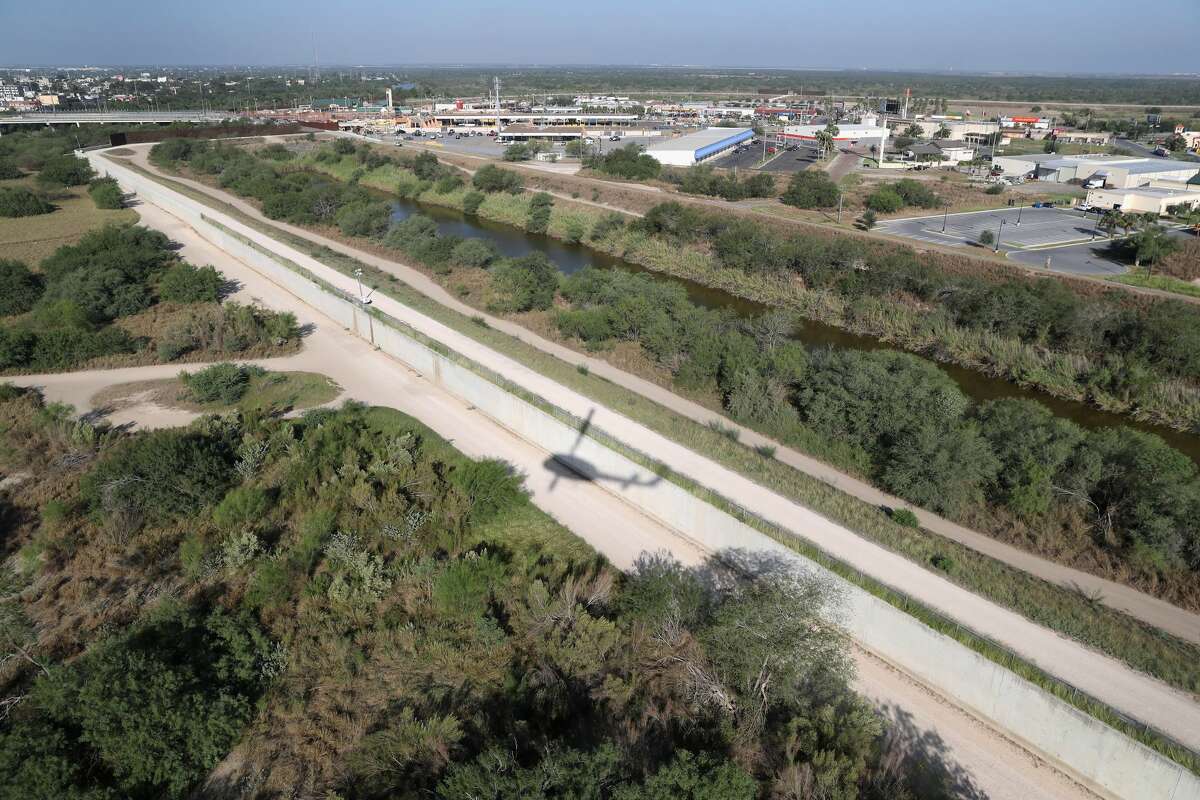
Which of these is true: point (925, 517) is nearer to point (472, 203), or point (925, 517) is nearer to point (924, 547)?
point (924, 547)

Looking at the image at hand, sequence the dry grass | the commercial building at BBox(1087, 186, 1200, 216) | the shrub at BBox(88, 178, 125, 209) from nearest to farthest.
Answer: the dry grass
the commercial building at BBox(1087, 186, 1200, 216)
the shrub at BBox(88, 178, 125, 209)

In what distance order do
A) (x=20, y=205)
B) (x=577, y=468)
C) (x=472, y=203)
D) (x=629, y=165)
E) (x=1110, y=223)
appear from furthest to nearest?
(x=629, y=165), (x=472, y=203), (x=20, y=205), (x=1110, y=223), (x=577, y=468)

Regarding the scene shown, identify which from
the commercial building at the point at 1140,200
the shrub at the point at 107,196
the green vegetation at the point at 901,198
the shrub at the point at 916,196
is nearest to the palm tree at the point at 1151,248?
the commercial building at the point at 1140,200

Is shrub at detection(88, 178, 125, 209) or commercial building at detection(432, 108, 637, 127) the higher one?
commercial building at detection(432, 108, 637, 127)

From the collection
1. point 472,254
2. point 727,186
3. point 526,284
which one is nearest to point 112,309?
point 472,254

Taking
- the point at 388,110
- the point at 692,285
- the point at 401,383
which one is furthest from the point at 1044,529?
the point at 388,110

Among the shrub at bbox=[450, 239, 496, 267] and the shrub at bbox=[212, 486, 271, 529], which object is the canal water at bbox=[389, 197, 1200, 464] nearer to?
the shrub at bbox=[450, 239, 496, 267]

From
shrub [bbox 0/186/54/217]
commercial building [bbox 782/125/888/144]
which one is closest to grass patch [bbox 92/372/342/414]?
shrub [bbox 0/186/54/217]
